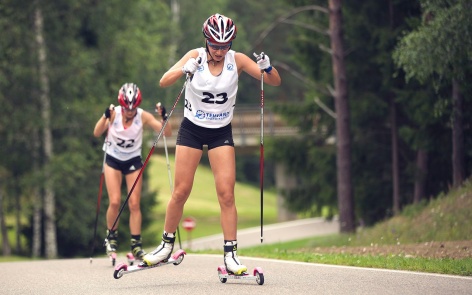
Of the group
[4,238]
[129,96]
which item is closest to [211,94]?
[129,96]

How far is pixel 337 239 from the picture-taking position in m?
26.4

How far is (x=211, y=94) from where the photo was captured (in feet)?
39.1

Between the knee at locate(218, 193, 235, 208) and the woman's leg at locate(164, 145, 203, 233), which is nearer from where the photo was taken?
the knee at locate(218, 193, 235, 208)

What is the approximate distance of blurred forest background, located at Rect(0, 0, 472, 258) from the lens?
88.6ft

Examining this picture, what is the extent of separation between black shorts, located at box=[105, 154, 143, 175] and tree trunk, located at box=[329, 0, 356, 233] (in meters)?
12.3

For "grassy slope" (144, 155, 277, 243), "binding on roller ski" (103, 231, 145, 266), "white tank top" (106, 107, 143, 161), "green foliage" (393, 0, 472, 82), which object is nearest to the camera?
"binding on roller ski" (103, 231, 145, 266)

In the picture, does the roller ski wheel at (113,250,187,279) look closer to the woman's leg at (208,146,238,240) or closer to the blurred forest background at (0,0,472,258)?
the woman's leg at (208,146,238,240)

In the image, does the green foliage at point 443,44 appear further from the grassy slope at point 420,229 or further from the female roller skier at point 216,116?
the female roller skier at point 216,116

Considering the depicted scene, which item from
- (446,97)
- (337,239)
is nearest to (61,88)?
(337,239)

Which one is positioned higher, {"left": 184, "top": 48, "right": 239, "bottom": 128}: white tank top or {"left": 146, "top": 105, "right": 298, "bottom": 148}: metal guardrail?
{"left": 146, "top": 105, "right": 298, "bottom": 148}: metal guardrail

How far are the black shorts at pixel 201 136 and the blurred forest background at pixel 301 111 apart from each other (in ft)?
31.5

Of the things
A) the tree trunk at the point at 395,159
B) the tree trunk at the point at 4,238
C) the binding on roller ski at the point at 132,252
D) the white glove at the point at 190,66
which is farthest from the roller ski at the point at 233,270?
the tree trunk at the point at 4,238

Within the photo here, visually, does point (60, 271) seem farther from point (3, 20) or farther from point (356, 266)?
point (3, 20)

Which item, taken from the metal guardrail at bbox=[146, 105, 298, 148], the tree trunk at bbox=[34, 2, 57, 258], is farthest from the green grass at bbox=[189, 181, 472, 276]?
the metal guardrail at bbox=[146, 105, 298, 148]
